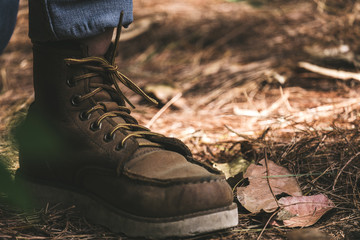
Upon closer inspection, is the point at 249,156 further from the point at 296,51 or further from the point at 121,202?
the point at 296,51

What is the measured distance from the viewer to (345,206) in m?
1.17

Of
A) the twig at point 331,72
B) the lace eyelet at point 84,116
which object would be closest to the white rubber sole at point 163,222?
the lace eyelet at point 84,116

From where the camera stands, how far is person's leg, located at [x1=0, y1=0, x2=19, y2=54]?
1.12m

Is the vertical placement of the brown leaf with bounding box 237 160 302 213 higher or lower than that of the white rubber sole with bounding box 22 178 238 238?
lower

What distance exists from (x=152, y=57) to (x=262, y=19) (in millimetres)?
1290

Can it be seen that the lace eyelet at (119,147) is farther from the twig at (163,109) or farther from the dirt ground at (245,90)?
the twig at (163,109)

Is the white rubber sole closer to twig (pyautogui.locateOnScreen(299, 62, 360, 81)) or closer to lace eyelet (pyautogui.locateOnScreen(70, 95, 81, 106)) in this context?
lace eyelet (pyautogui.locateOnScreen(70, 95, 81, 106))

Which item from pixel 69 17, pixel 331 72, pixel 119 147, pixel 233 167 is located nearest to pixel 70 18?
pixel 69 17

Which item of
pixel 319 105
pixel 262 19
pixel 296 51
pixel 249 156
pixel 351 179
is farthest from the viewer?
pixel 262 19

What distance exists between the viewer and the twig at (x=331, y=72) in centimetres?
247

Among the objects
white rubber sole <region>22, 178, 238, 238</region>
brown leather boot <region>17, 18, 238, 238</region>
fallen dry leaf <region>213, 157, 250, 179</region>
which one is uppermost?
brown leather boot <region>17, 18, 238, 238</region>

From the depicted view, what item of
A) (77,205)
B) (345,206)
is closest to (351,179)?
(345,206)

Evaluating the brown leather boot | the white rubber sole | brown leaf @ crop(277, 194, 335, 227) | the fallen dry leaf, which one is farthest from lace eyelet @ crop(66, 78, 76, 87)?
brown leaf @ crop(277, 194, 335, 227)

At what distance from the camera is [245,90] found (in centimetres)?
242
